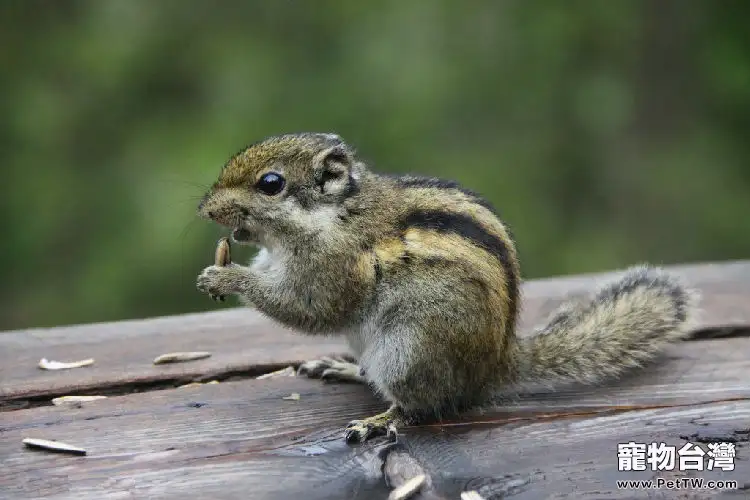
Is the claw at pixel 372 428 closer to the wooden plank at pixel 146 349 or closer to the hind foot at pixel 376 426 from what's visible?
the hind foot at pixel 376 426

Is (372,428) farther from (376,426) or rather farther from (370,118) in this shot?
(370,118)

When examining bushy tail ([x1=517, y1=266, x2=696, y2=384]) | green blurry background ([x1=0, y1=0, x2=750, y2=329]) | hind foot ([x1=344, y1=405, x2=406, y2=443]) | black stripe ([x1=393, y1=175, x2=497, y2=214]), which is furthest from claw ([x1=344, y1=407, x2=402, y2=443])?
green blurry background ([x1=0, y1=0, x2=750, y2=329])

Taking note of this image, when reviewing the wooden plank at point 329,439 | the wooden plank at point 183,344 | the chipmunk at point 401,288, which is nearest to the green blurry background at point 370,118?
the wooden plank at point 183,344

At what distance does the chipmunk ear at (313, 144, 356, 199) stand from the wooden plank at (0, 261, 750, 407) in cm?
54

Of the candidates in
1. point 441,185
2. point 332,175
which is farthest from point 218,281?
point 441,185

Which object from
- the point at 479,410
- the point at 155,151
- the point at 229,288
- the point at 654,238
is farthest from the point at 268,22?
the point at 479,410

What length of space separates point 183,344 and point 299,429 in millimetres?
777

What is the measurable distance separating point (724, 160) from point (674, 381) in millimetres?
4461

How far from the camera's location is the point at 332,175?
2857 mm

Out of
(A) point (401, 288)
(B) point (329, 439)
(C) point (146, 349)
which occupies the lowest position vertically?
(B) point (329, 439)

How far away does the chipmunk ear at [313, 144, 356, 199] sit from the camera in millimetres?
2838

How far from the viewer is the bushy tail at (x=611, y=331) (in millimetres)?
2793

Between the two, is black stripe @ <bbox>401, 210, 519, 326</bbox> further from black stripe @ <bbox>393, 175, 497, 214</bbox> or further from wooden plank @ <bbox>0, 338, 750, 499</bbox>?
wooden plank @ <bbox>0, 338, 750, 499</bbox>

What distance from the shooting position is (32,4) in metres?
6.26
